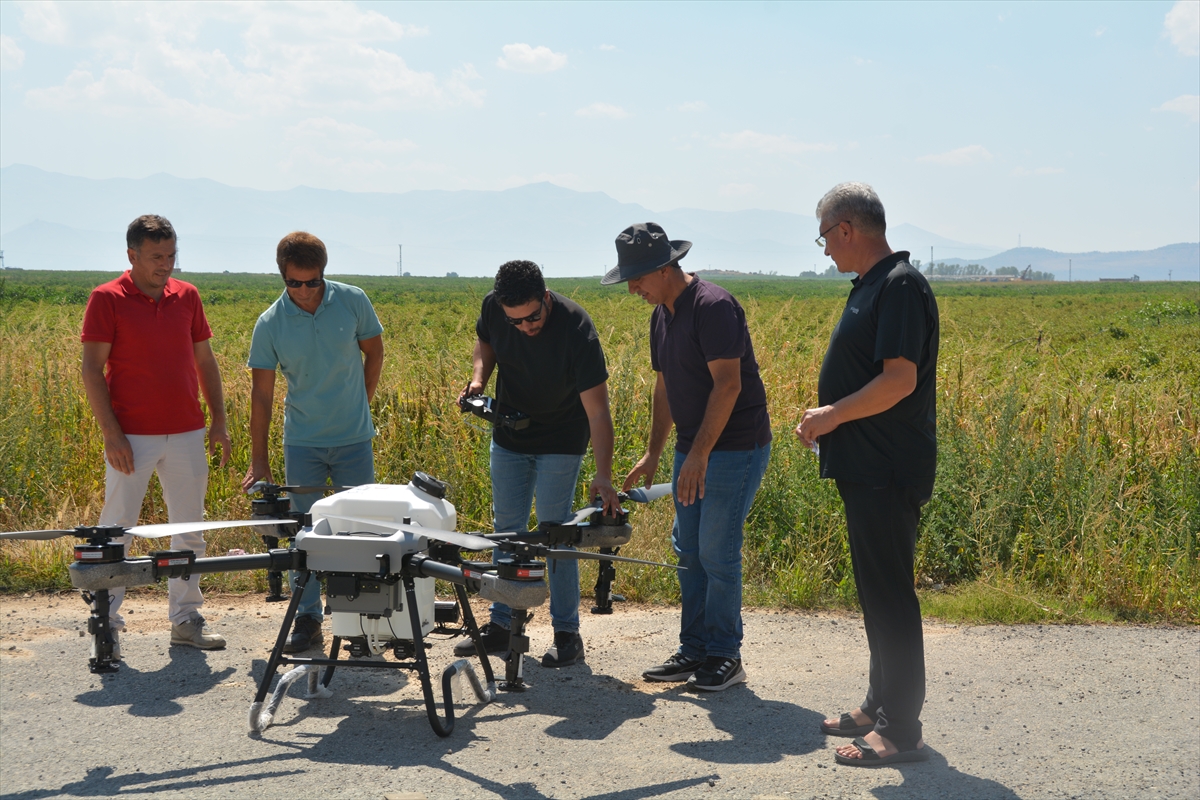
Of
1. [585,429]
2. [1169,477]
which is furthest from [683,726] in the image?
[1169,477]

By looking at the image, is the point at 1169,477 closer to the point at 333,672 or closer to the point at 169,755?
the point at 333,672

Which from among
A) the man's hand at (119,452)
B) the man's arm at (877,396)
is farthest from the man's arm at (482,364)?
the man's arm at (877,396)

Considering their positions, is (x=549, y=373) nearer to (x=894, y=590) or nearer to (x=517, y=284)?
(x=517, y=284)

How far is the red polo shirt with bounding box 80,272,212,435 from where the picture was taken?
4.97m

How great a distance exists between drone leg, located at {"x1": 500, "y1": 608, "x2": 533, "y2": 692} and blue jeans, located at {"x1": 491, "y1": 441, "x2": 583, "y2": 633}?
0.33 metres

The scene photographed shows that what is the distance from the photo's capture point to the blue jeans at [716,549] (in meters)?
4.55

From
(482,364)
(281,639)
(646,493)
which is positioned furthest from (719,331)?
(281,639)

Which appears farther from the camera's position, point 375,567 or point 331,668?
point 331,668

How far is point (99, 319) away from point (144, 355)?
0.88 ft

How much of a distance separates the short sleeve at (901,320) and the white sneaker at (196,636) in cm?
363

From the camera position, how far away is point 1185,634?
17.9ft

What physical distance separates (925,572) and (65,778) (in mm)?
5218

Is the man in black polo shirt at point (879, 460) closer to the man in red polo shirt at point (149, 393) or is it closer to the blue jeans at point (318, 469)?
the blue jeans at point (318, 469)

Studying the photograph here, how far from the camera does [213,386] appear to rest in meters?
5.51
